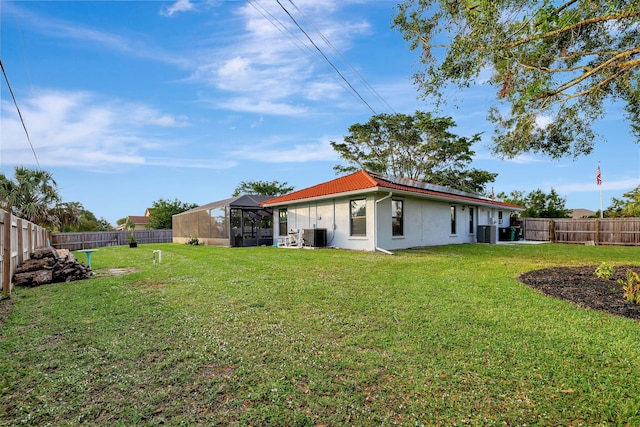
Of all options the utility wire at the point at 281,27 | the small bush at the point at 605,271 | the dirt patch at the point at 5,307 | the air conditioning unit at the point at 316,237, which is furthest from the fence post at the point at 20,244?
the small bush at the point at 605,271

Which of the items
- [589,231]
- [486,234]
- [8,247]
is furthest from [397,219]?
[589,231]

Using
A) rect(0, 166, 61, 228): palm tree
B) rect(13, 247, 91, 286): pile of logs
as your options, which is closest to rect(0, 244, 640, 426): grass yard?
rect(13, 247, 91, 286): pile of logs

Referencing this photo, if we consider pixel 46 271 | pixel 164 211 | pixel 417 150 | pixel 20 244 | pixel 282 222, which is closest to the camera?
pixel 46 271

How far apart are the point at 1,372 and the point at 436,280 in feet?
20.7

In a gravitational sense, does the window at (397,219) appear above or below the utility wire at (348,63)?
below

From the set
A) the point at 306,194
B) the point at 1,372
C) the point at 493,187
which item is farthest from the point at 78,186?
the point at 493,187

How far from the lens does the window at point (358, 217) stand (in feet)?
43.1

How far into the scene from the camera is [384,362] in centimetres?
287

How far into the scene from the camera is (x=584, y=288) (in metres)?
5.68

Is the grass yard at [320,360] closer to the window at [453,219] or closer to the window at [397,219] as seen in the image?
the window at [397,219]

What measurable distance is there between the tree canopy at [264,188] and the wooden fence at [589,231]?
2586 cm

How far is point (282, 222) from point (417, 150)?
15173 millimetres

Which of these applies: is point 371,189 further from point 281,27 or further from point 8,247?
point 8,247

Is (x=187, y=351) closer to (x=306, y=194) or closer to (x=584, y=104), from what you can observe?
(x=584, y=104)
